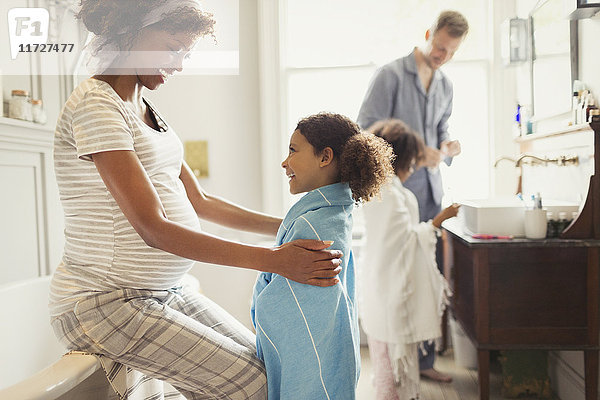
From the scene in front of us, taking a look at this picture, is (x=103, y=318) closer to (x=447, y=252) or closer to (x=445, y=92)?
(x=447, y=252)

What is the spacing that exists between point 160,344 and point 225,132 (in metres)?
2.24

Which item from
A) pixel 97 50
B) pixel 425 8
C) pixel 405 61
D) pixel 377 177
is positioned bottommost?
pixel 377 177

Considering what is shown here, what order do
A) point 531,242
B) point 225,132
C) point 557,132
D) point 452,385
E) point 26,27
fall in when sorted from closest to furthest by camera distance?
point 531,242, point 26,27, point 557,132, point 452,385, point 225,132

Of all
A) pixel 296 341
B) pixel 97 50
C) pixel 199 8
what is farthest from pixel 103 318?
pixel 199 8

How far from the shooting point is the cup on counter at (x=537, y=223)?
1.95 m

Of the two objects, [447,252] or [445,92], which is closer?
[447,252]

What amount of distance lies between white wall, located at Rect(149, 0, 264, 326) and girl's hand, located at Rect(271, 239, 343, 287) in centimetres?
215

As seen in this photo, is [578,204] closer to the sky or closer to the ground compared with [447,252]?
closer to the sky

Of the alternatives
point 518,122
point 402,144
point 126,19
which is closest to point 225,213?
point 126,19

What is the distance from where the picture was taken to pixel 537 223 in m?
1.95

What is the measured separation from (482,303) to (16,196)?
1.82 metres

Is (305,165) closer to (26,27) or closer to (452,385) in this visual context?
(26,27)

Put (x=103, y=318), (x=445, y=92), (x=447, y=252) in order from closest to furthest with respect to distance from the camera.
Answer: (x=103, y=318) → (x=447, y=252) → (x=445, y=92)

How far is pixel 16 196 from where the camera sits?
221cm
